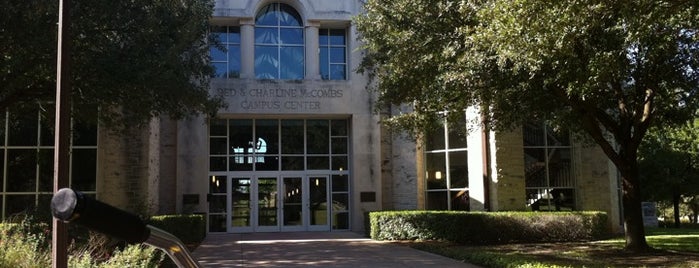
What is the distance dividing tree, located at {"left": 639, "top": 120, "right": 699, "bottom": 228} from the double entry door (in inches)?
906

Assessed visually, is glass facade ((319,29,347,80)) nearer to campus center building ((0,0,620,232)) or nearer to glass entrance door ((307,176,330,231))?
campus center building ((0,0,620,232))

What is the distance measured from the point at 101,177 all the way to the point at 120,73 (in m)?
7.41

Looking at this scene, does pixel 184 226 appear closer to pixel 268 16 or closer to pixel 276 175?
pixel 276 175

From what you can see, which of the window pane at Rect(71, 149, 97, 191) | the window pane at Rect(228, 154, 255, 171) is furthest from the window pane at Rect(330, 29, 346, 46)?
the window pane at Rect(71, 149, 97, 191)

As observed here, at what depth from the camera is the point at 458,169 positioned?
71.5ft

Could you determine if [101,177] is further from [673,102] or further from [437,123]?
[673,102]

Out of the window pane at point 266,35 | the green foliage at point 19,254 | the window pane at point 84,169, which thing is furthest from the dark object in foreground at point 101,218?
the window pane at point 266,35

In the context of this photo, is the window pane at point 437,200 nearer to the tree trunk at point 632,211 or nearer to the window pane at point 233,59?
the tree trunk at point 632,211

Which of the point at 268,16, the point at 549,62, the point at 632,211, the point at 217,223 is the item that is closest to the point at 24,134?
the point at 217,223

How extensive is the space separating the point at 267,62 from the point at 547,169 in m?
10.5

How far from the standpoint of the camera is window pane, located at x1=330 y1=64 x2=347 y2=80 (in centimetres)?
2341

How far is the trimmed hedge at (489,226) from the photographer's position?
708 inches

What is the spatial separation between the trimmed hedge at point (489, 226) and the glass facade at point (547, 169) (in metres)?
2.48

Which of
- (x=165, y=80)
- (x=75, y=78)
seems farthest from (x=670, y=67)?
(x=75, y=78)
